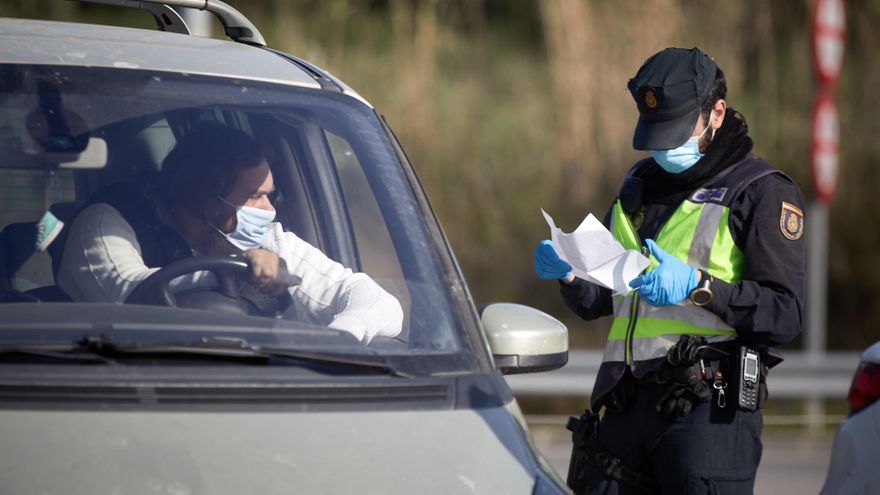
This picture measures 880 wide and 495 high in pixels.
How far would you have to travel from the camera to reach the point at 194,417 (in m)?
2.65

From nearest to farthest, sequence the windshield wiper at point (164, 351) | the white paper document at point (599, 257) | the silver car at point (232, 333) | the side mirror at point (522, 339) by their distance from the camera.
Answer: the silver car at point (232, 333), the windshield wiper at point (164, 351), the side mirror at point (522, 339), the white paper document at point (599, 257)

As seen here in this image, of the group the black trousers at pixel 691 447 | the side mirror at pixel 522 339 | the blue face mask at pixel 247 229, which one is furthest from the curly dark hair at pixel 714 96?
the blue face mask at pixel 247 229

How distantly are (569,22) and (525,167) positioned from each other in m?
1.37

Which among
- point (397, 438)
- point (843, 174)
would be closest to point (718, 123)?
point (397, 438)

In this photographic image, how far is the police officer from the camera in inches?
145

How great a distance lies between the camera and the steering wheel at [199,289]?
3.12 metres

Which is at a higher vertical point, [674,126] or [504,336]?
[674,126]

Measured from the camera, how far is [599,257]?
3.67 meters

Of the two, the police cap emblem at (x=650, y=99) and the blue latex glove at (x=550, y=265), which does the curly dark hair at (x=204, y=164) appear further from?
the police cap emblem at (x=650, y=99)

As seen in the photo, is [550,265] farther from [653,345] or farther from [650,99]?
[650,99]

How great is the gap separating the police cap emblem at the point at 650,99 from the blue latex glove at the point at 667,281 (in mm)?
418

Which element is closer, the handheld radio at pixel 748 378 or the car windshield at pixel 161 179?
the car windshield at pixel 161 179

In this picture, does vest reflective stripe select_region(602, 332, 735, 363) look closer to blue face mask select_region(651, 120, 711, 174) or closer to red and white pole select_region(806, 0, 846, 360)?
blue face mask select_region(651, 120, 711, 174)

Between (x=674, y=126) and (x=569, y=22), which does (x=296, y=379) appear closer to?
(x=674, y=126)
